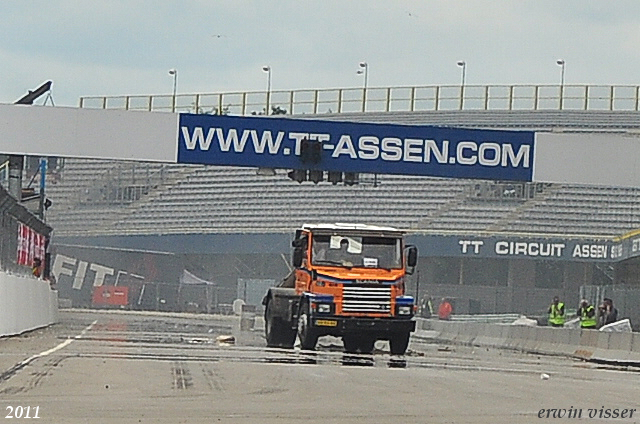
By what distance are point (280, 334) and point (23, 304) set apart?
6.31 metres

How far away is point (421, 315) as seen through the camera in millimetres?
56594

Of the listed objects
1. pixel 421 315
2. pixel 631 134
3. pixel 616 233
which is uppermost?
pixel 631 134

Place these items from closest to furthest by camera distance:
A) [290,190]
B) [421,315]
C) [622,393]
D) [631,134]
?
[622,393] → [421,315] → [631,134] → [290,190]

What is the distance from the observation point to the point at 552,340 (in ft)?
98.1

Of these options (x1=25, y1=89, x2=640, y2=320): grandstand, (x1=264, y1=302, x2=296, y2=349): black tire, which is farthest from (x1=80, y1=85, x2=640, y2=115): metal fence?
(x1=264, y1=302, x2=296, y2=349): black tire

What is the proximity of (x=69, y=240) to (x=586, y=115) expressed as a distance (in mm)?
27948

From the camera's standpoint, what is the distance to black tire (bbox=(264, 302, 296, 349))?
26125mm

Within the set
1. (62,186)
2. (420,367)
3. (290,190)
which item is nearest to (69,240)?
(62,186)

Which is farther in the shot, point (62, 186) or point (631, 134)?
point (62, 186)

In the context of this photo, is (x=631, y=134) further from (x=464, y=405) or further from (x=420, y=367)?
(x=464, y=405)

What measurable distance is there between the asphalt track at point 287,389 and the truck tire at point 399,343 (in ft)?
13.0

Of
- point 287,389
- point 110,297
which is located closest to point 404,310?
point 287,389

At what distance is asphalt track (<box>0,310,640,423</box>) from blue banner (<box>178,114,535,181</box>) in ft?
25.6

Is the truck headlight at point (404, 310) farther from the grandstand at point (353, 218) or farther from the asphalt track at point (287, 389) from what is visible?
the grandstand at point (353, 218)
